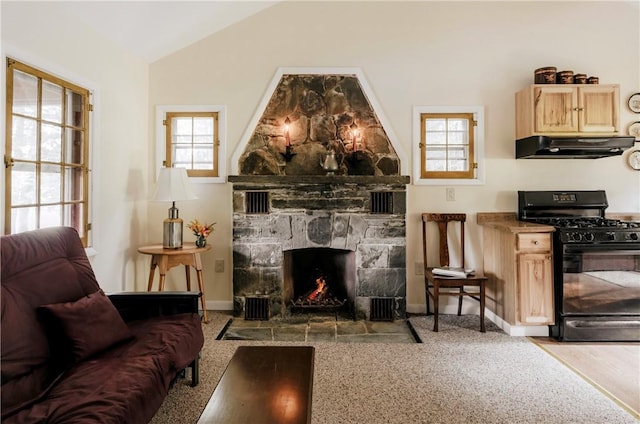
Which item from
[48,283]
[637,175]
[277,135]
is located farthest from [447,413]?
→ [637,175]

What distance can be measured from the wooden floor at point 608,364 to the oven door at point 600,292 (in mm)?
113

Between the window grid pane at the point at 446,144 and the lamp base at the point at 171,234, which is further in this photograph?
the window grid pane at the point at 446,144

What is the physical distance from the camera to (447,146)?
389 cm

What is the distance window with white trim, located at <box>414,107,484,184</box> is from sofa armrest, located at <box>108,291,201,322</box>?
255cm

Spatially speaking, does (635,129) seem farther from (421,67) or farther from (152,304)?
(152,304)

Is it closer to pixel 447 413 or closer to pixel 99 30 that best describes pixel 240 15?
pixel 99 30

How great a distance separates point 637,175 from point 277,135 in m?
3.83

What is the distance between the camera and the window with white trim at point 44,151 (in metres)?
2.28

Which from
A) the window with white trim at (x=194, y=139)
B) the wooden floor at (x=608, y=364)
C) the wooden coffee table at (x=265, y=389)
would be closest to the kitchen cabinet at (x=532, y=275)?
the wooden floor at (x=608, y=364)

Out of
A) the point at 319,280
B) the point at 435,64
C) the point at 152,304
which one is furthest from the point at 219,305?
the point at 435,64

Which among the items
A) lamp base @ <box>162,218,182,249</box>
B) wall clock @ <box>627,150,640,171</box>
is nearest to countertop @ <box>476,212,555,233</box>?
wall clock @ <box>627,150,640,171</box>

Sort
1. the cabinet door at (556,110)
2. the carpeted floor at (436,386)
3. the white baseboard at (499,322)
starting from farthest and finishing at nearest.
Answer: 1. the cabinet door at (556,110)
2. the white baseboard at (499,322)
3. the carpeted floor at (436,386)

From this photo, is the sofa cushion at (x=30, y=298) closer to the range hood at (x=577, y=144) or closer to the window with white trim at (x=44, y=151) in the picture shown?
the window with white trim at (x=44, y=151)

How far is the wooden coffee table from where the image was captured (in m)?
1.36
